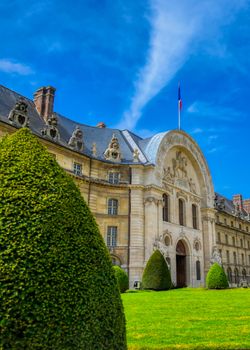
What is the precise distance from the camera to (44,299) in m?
3.91

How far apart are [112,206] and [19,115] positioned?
502 inches

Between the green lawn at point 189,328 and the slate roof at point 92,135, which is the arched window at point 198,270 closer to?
the slate roof at point 92,135

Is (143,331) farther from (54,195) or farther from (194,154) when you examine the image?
(194,154)

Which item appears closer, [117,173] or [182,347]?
[182,347]

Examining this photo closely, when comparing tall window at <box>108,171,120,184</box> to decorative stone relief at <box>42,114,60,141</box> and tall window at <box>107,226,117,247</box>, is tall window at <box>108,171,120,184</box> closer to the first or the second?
tall window at <box>107,226,117,247</box>

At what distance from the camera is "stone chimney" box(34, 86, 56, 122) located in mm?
37062

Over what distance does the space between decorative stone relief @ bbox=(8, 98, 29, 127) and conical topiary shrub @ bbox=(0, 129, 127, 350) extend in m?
26.2

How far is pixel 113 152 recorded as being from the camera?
37750 mm

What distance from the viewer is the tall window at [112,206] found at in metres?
36.0

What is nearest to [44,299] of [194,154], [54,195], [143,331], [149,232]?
[54,195]

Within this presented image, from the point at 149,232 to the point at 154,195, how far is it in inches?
152

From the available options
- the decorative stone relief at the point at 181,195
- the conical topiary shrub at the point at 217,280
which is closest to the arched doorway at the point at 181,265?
the decorative stone relief at the point at 181,195

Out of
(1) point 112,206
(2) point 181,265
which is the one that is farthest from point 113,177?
(2) point 181,265

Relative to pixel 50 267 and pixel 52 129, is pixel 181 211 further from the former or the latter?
pixel 50 267
